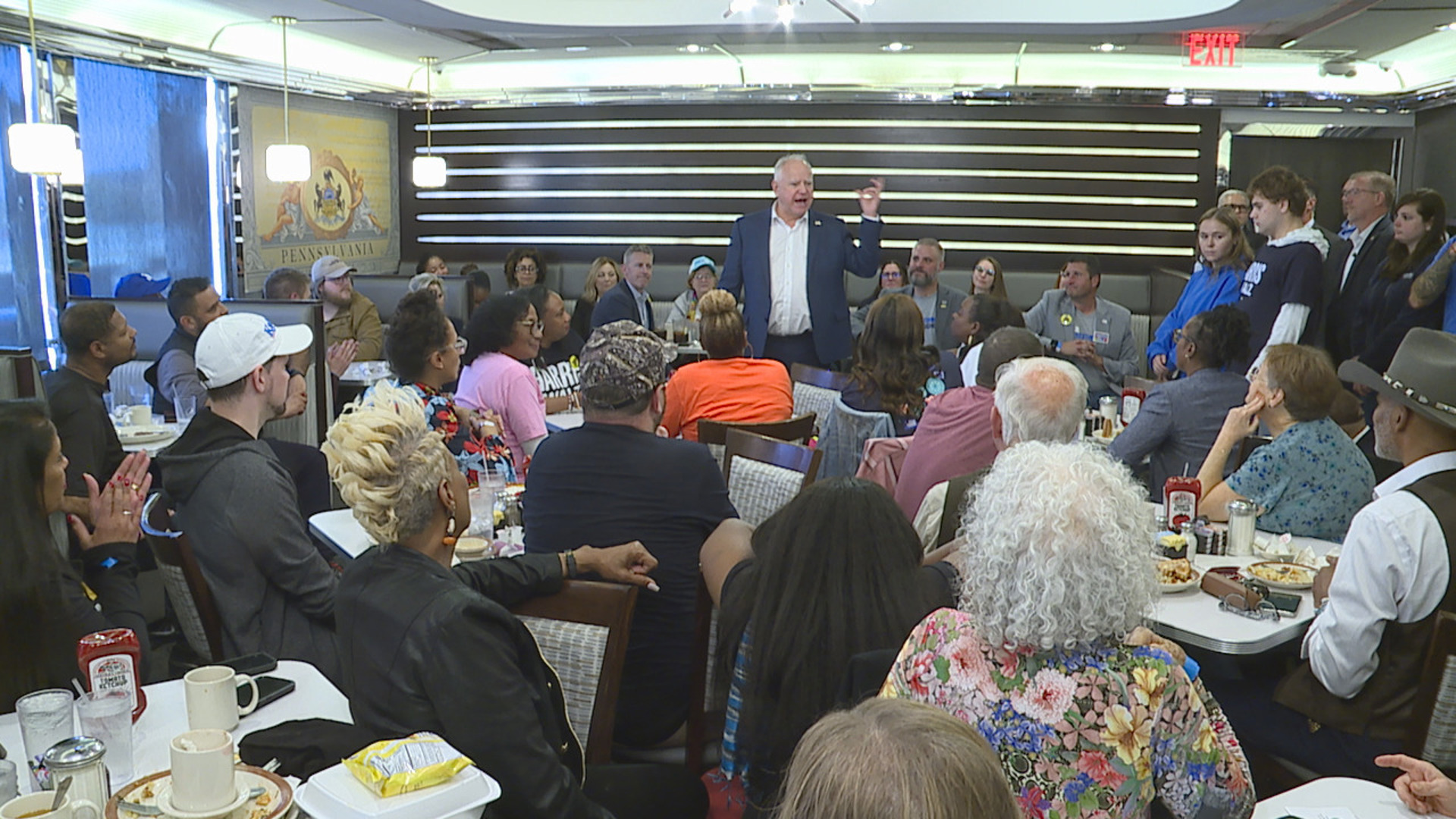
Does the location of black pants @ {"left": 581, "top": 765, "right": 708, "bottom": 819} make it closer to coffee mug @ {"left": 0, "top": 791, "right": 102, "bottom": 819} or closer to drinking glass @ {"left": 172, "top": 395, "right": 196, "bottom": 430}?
coffee mug @ {"left": 0, "top": 791, "right": 102, "bottom": 819}

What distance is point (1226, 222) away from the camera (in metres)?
5.70

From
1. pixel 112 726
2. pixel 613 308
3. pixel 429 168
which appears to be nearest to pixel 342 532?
pixel 112 726

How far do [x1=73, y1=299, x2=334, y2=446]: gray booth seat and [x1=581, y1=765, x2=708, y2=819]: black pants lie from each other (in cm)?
342

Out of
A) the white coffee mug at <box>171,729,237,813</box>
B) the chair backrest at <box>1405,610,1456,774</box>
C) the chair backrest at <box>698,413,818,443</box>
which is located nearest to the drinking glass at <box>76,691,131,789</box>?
the white coffee mug at <box>171,729,237,813</box>

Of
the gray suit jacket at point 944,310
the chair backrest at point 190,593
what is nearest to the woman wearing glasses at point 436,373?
the chair backrest at point 190,593

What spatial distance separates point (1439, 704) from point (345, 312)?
6531mm

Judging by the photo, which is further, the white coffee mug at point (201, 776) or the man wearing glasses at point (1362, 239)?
the man wearing glasses at point (1362, 239)

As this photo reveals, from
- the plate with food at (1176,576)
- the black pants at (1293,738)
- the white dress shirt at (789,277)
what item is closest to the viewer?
the black pants at (1293,738)

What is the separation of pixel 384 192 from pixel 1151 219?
22.2 feet

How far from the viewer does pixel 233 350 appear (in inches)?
114

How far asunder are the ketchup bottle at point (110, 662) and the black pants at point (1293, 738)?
91.3 inches

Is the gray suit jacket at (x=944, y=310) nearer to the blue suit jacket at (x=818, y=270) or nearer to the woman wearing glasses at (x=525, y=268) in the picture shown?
the blue suit jacket at (x=818, y=270)

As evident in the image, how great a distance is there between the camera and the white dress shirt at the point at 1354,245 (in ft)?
20.0

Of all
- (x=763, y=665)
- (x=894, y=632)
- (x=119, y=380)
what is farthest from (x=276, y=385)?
(x=119, y=380)
